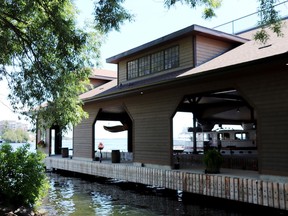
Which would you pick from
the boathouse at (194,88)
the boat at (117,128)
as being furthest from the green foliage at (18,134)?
the boat at (117,128)

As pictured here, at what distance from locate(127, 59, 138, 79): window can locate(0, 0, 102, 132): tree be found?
268 inches

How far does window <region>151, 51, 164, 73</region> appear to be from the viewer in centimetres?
1592

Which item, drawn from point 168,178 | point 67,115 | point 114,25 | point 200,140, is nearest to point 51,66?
point 67,115

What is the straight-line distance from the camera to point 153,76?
52.7ft

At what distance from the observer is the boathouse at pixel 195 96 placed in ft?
32.5

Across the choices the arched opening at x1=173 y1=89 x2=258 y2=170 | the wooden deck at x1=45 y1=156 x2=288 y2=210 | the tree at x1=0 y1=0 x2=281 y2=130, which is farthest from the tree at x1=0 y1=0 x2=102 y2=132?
the arched opening at x1=173 y1=89 x2=258 y2=170

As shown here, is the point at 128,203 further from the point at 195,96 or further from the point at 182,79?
the point at 195,96

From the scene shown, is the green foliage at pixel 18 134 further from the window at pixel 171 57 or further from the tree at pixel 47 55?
the window at pixel 171 57

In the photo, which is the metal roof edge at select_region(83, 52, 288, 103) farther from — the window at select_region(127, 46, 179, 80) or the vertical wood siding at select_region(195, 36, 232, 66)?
the vertical wood siding at select_region(195, 36, 232, 66)

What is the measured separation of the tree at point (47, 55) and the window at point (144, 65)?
20.0 ft

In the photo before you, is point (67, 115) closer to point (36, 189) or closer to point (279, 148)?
point (36, 189)

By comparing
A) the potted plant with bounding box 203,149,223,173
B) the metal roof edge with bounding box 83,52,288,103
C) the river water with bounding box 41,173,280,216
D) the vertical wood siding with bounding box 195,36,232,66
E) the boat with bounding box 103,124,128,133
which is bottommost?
the river water with bounding box 41,173,280,216

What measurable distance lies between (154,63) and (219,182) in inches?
281

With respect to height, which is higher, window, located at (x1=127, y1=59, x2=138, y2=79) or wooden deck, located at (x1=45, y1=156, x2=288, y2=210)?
window, located at (x1=127, y1=59, x2=138, y2=79)
